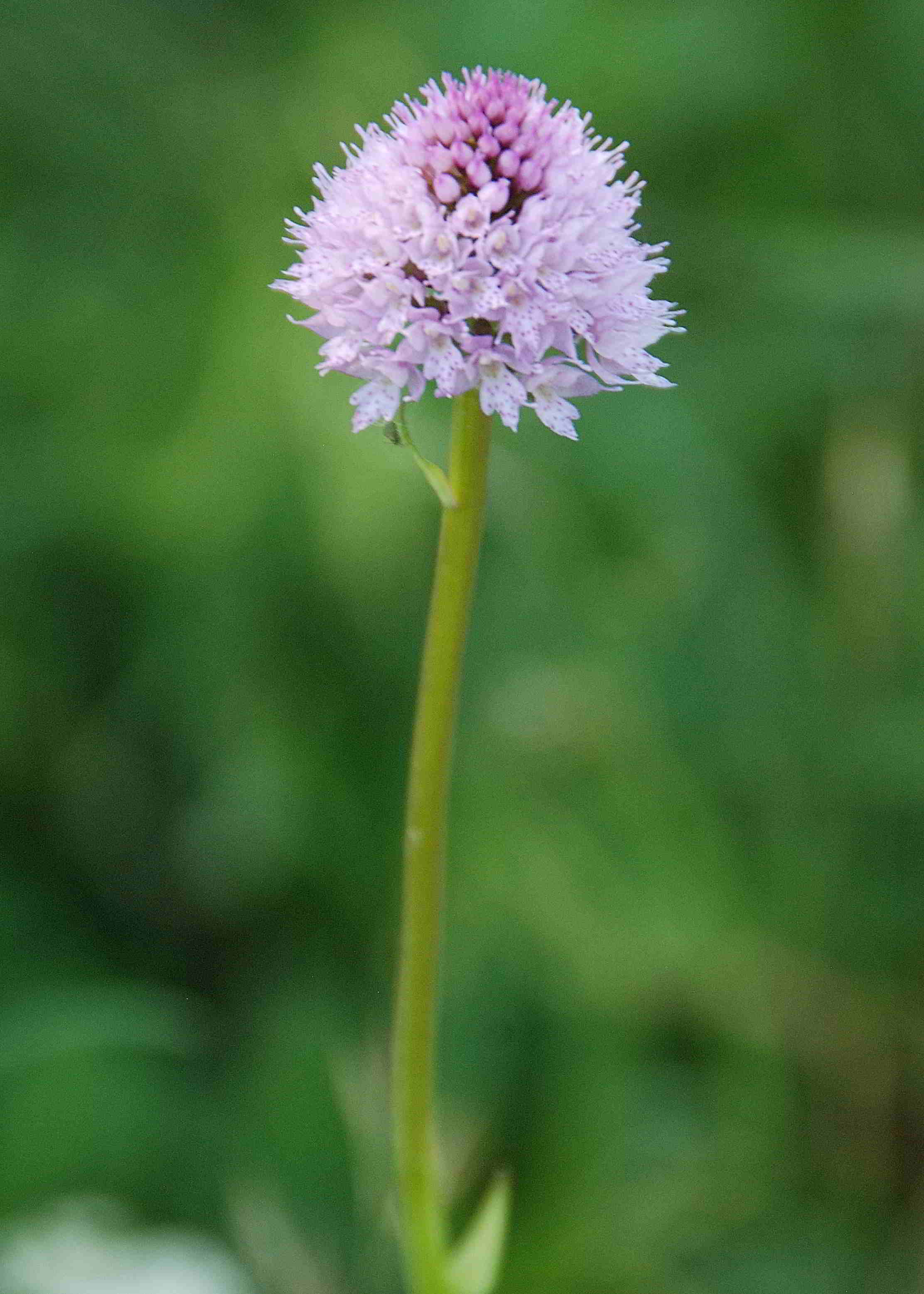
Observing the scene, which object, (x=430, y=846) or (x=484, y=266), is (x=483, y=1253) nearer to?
(x=430, y=846)

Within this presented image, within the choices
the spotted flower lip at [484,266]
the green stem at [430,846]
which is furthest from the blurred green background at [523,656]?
the spotted flower lip at [484,266]

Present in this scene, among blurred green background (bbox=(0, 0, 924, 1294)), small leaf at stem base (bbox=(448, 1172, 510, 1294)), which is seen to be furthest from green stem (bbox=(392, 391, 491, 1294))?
blurred green background (bbox=(0, 0, 924, 1294))

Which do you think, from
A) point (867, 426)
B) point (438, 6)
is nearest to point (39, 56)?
point (438, 6)

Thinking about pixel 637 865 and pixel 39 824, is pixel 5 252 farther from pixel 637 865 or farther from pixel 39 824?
pixel 637 865

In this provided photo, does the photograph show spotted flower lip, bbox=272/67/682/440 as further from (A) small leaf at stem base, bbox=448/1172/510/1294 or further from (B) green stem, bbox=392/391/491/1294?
(A) small leaf at stem base, bbox=448/1172/510/1294

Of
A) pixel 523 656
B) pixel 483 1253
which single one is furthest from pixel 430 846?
pixel 523 656

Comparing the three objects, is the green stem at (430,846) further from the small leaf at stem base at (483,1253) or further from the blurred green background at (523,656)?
the blurred green background at (523,656)
